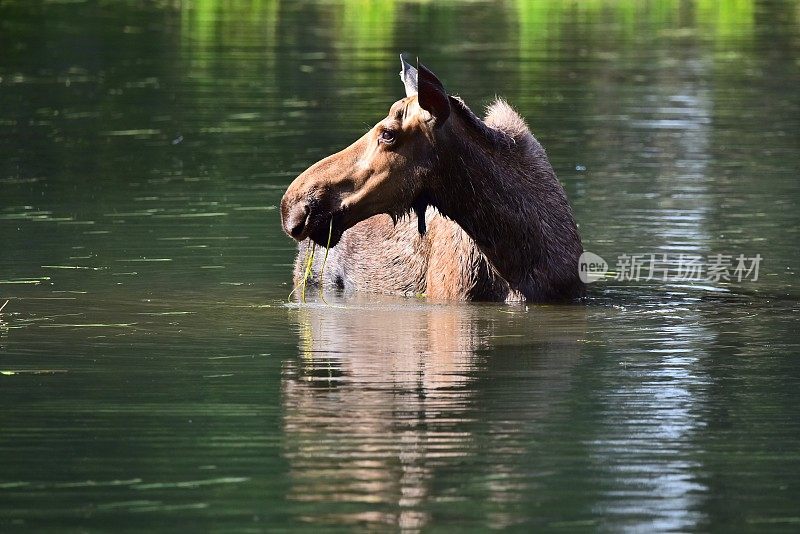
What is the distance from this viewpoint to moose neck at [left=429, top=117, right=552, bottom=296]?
426 inches

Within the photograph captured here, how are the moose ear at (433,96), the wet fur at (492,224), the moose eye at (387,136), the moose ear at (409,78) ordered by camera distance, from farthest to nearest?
the wet fur at (492,224)
the moose ear at (409,78)
the moose eye at (387,136)
the moose ear at (433,96)

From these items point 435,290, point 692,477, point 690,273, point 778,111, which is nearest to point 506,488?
point 692,477

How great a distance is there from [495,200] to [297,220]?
131 centimetres

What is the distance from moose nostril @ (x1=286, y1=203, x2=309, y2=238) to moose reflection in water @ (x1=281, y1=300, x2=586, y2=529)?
0.62 metres

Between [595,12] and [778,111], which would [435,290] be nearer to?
[778,111]

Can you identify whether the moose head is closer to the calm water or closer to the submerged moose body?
the submerged moose body

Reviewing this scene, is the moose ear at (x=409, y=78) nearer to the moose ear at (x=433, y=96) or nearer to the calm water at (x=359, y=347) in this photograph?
the moose ear at (x=433, y=96)

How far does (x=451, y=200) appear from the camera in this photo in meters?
10.9

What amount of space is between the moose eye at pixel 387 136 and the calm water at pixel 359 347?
3.76ft

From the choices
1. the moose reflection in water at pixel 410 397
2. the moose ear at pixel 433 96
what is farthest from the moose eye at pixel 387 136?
the moose reflection in water at pixel 410 397

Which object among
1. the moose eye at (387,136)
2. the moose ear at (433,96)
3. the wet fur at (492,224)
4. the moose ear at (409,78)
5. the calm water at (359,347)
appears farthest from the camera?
the wet fur at (492,224)

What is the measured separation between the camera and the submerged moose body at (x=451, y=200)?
34.6 feet

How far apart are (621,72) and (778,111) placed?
16.3ft

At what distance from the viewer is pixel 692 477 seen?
723cm
